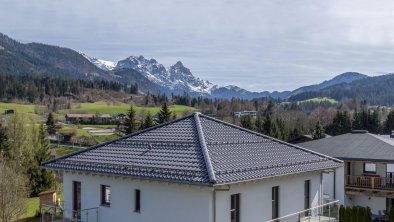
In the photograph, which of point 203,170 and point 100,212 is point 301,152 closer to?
point 203,170

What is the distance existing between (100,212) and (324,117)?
465 feet

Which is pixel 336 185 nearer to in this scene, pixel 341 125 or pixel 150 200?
pixel 150 200

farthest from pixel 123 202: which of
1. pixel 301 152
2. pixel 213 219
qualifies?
pixel 301 152

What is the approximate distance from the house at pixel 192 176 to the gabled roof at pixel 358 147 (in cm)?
1249

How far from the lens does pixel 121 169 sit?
18.5 metres

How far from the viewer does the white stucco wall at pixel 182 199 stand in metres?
16.8

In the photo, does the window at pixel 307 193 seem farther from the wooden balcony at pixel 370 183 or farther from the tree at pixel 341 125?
the tree at pixel 341 125

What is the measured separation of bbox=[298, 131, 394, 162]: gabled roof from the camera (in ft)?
110

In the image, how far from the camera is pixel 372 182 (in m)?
33.5

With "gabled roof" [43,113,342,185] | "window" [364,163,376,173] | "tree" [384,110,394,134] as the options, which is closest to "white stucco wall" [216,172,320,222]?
"gabled roof" [43,113,342,185]

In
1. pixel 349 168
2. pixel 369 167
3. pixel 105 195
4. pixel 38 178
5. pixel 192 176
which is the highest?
pixel 192 176

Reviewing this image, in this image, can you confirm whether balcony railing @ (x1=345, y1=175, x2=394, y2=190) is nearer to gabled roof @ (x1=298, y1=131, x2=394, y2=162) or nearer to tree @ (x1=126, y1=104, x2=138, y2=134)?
gabled roof @ (x1=298, y1=131, x2=394, y2=162)

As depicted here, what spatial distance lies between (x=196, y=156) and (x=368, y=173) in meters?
21.3

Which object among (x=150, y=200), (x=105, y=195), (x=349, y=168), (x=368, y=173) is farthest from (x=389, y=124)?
(x=150, y=200)
